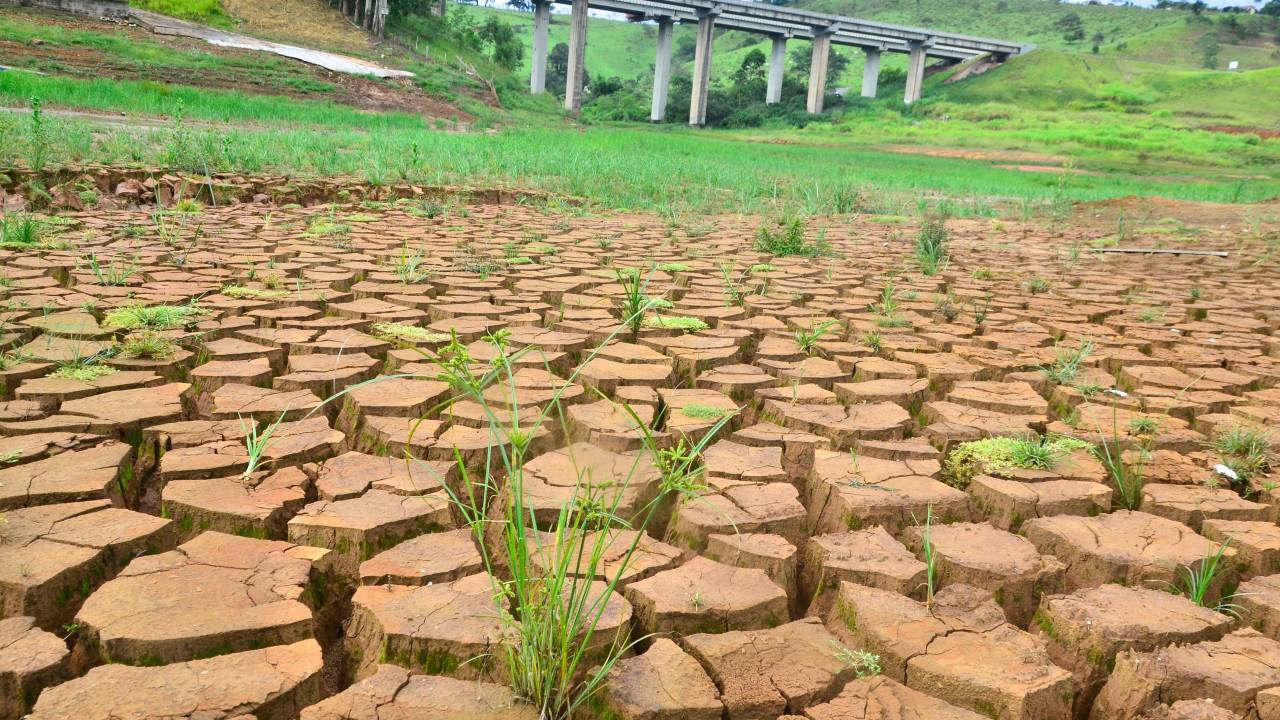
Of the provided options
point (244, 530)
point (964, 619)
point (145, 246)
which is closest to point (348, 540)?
point (244, 530)

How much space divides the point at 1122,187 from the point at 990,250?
10949mm

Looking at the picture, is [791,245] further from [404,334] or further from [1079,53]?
[1079,53]

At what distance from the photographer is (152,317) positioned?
2.91 meters

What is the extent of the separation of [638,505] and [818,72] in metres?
Answer: 45.7

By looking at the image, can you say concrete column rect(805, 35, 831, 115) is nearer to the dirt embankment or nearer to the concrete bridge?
the concrete bridge

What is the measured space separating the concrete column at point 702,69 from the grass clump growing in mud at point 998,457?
40.6 m

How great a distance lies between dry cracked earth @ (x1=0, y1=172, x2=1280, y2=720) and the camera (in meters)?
1.31

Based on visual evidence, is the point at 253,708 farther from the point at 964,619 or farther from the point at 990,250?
the point at 990,250

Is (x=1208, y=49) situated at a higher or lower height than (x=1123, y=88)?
higher

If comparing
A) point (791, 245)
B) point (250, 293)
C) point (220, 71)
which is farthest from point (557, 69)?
point (250, 293)

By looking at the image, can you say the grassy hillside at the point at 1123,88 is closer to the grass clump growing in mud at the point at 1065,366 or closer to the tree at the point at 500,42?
the tree at the point at 500,42

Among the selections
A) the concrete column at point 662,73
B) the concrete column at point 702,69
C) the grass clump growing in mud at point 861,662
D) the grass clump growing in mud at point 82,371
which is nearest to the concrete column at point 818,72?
the concrete column at point 702,69

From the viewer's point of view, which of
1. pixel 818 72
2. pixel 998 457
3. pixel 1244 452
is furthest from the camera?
pixel 818 72

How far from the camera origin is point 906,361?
3131mm
